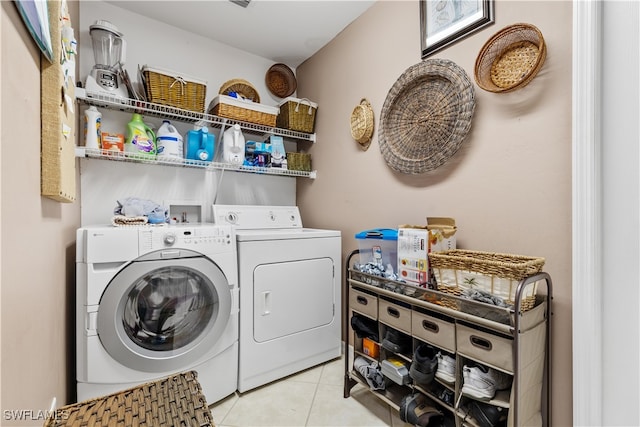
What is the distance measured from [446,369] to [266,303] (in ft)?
3.44

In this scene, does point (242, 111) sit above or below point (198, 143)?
above

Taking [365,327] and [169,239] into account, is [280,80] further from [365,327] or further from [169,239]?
[365,327]

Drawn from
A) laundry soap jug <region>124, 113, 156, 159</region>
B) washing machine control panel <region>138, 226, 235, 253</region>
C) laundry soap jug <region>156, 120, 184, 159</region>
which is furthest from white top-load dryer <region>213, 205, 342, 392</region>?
laundry soap jug <region>124, 113, 156, 159</region>

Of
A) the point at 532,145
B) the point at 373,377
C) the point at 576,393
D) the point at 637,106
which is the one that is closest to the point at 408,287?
the point at 373,377

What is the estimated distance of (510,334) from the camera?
1.04 meters

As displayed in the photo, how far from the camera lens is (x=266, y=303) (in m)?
1.84

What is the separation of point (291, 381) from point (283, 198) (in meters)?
1.50

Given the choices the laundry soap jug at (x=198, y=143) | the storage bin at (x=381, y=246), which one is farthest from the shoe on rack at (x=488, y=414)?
the laundry soap jug at (x=198, y=143)

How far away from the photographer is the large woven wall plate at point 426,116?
1.50m

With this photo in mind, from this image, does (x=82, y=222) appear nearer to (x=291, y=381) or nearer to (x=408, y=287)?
(x=291, y=381)

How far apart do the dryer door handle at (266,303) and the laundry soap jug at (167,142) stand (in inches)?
43.4

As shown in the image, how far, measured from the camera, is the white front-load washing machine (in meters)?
1.36

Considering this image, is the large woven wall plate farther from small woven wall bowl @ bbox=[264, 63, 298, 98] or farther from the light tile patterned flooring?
the light tile patterned flooring

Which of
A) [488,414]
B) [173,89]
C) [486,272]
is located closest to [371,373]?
[488,414]
